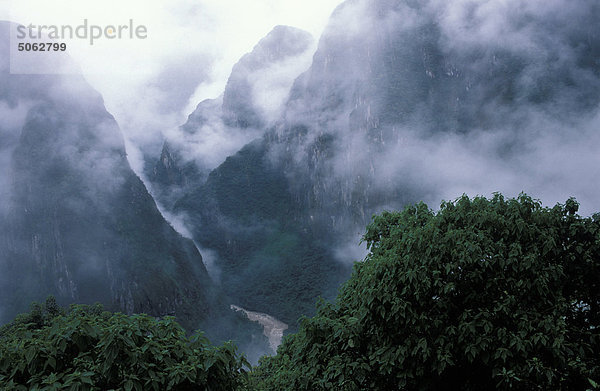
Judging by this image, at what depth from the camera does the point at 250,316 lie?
9388 cm

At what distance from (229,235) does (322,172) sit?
33.2 m

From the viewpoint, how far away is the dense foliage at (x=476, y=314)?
24.2 ft

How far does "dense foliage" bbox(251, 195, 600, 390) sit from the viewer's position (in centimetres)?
737

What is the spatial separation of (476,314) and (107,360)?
20.0 ft

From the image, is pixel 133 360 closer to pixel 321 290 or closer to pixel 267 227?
pixel 321 290

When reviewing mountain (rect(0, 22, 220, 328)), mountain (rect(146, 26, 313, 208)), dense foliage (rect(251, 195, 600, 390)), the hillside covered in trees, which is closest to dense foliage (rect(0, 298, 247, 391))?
the hillside covered in trees

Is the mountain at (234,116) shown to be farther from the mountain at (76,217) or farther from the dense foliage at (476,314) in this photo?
the dense foliage at (476,314)

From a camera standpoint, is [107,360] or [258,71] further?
[258,71]

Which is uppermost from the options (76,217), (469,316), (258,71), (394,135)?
(258,71)

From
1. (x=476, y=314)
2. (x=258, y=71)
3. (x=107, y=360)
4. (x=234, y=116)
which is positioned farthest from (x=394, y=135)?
(x=107, y=360)

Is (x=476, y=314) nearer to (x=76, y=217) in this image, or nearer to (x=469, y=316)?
(x=469, y=316)

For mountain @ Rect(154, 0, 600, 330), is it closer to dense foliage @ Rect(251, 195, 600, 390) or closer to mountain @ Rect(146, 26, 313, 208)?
mountain @ Rect(146, 26, 313, 208)

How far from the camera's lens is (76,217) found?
247ft

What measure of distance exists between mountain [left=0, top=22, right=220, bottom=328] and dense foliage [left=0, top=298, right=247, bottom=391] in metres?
66.9
